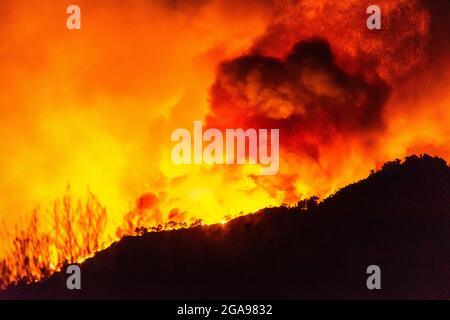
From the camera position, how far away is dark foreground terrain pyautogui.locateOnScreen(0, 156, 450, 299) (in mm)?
18156

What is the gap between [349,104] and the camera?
24.0m

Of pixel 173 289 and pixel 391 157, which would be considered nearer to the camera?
pixel 173 289

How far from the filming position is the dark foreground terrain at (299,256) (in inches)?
715

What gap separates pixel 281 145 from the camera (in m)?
23.6

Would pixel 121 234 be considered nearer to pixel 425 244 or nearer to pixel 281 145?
pixel 281 145

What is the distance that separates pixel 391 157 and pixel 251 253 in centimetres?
669

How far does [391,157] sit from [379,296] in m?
6.53

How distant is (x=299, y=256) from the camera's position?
19078 mm

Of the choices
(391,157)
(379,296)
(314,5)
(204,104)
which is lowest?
(379,296)

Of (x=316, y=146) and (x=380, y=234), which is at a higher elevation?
(x=316, y=146)

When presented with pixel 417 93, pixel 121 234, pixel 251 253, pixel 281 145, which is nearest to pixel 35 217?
pixel 121 234

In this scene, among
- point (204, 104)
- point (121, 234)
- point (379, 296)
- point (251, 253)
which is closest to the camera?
point (379, 296)

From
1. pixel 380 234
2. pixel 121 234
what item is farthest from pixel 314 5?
pixel 121 234

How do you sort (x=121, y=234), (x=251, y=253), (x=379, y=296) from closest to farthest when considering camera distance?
(x=379, y=296), (x=251, y=253), (x=121, y=234)
